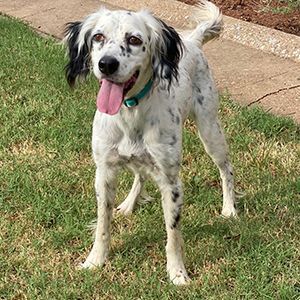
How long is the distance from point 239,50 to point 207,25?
242 cm

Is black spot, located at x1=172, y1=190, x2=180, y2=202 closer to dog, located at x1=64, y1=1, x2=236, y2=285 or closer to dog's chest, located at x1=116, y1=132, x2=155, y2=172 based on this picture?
dog, located at x1=64, y1=1, x2=236, y2=285

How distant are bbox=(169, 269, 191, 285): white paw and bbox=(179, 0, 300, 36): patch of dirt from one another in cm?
402

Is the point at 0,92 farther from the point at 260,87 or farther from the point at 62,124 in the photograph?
the point at 260,87

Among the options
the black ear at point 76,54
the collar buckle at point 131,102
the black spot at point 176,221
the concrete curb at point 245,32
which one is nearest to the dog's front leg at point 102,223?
the black spot at point 176,221

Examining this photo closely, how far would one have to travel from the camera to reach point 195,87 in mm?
4062

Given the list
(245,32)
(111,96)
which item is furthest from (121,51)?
(245,32)

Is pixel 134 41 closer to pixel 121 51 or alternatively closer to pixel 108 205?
pixel 121 51

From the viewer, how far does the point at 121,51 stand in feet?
10.4

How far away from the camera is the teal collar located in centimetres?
341

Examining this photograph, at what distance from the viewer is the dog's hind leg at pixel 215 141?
4102 mm

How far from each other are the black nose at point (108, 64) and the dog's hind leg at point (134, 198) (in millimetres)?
1320

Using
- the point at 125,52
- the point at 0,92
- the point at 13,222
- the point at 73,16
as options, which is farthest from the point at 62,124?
the point at 73,16

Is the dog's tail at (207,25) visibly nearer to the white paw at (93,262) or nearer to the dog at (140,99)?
the dog at (140,99)

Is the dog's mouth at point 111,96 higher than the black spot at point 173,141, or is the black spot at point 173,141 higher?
the dog's mouth at point 111,96
